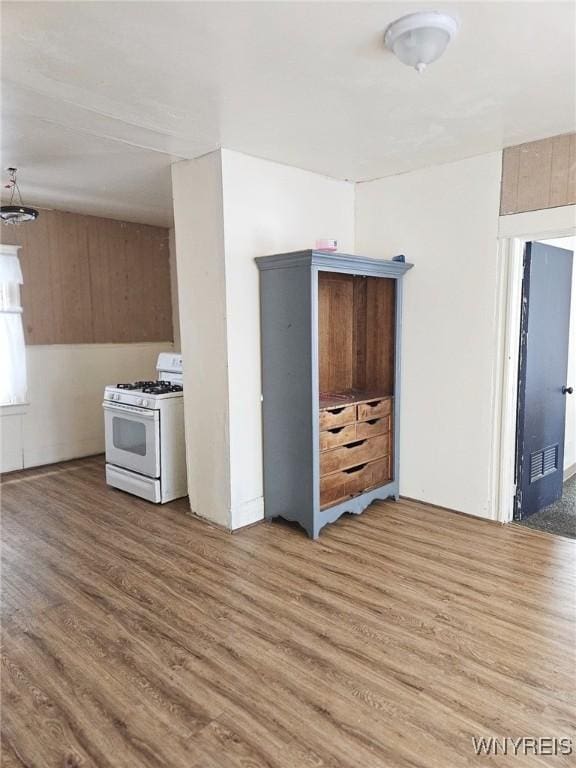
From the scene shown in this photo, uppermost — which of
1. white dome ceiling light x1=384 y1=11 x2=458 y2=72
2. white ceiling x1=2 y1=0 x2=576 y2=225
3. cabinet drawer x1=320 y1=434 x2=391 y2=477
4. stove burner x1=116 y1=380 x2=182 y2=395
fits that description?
white ceiling x1=2 y1=0 x2=576 y2=225

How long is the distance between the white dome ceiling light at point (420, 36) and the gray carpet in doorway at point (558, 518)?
2.83m

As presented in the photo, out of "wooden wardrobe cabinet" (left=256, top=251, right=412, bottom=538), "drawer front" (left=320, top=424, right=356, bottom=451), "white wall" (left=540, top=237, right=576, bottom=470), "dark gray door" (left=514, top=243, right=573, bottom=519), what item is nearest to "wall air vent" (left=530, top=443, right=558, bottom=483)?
"dark gray door" (left=514, top=243, right=573, bottom=519)

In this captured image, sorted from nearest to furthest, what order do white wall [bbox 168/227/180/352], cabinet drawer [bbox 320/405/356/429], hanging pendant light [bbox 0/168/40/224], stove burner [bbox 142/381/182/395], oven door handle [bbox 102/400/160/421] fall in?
cabinet drawer [bbox 320/405/356/429], hanging pendant light [bbox 0/168/40/224], oven door handle [bbox 102/400/160/421], stove burner [bbox 142/381/182/395], white wall [bbox 168/227/180/352]

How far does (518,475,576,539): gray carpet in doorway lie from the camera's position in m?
3.31

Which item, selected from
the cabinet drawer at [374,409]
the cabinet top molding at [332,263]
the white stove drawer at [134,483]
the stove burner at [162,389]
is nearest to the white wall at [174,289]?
the stove burner at [162,389]

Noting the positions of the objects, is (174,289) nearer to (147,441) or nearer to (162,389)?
(162,389)

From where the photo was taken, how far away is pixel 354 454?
11.5ft

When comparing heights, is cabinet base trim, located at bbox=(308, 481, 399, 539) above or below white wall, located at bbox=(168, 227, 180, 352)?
below

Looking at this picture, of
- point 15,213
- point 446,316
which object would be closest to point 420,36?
point 446,316

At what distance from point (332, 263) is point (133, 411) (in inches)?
75.8

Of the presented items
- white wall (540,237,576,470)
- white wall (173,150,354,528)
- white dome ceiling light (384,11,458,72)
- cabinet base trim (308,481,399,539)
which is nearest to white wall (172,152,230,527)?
white wall (173,150,354,528)

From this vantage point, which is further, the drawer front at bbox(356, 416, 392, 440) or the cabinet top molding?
the drawer front at bbox(356, 416, 392, 440)

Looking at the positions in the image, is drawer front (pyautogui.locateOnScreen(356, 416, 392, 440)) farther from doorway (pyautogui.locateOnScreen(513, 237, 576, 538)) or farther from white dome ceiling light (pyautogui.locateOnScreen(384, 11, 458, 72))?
→ white dome ceiling light (pyautogui.locateOnScreen(384, 11, 458, 72))

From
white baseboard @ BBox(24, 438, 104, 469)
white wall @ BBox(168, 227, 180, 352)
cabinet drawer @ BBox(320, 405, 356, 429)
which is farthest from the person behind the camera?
white wall @ BBox(168, 227, 180, 352)
